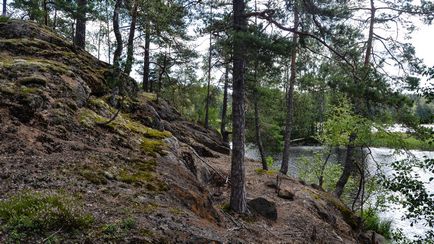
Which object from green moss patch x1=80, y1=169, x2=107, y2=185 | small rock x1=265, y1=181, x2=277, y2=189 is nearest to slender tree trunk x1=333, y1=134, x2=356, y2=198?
small rock x1=265, y1=181, x2=277, y2=189

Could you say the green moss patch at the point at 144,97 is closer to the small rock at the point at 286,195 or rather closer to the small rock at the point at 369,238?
the small rock at the point at 286,195

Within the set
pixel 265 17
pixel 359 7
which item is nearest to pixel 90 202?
pixel 265 17

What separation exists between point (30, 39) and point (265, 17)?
→ 7.34 meters

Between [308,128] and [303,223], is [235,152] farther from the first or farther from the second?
[308,128]

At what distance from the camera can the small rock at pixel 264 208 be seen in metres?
8.42

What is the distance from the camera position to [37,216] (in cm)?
365

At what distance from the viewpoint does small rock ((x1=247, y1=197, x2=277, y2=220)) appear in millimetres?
8422

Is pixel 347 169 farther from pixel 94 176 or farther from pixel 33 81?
pixel 33 81

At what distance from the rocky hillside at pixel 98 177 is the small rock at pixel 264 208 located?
0.09 ft

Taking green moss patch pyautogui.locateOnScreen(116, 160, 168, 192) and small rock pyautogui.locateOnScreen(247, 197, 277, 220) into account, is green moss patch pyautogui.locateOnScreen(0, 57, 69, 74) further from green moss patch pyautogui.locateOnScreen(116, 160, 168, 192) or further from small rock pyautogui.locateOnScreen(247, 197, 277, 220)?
small rock pyautogui.locateOnScreen(247, 197, 277, 220)

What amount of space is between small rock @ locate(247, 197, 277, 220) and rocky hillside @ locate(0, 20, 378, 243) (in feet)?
0.09

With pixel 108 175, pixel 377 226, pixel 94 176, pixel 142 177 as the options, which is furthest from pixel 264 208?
pixel 377 226

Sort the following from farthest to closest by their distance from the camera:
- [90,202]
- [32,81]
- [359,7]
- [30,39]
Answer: [359,7]
[30,39]
[32,81]
[90,202]

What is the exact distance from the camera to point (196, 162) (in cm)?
1013
